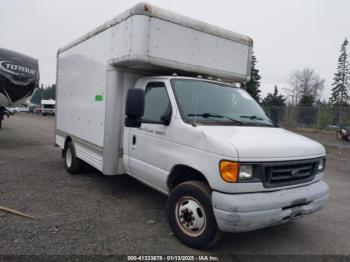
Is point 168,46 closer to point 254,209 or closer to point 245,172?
point 245,172

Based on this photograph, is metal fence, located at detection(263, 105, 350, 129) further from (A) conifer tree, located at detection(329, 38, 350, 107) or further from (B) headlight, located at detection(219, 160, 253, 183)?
(A) conifer tree, located at detection(329, 38, 350, 107)

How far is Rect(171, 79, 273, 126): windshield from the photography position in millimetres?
4301

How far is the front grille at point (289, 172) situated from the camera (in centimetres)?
359

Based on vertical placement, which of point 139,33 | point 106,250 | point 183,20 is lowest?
point 106,250

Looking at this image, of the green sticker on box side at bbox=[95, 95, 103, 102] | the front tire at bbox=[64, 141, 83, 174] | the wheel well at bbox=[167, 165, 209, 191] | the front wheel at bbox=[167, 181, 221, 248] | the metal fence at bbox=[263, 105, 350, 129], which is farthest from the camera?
the metal fence at bbox=[263, 105, 350, 129]

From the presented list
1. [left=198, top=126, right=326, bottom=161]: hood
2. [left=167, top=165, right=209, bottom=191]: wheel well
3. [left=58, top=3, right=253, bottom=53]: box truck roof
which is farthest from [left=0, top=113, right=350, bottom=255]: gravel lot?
[left=58, top=3, right=253, bottom=53]: box truck roof

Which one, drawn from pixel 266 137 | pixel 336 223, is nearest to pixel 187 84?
pixel 266 137

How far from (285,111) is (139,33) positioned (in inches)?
926

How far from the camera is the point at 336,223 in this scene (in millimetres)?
5031

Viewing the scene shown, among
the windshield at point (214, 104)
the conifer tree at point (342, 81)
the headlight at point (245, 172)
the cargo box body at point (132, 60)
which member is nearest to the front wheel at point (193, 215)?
the headlight at point (245, 172)

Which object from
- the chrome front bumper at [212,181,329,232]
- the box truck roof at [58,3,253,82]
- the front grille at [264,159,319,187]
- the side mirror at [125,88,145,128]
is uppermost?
the box truck roof at [58,3,253,82]

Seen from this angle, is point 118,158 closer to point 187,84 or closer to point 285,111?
point 187,84

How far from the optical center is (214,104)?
4.62 m

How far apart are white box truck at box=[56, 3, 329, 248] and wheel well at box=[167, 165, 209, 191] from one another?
2 cm
